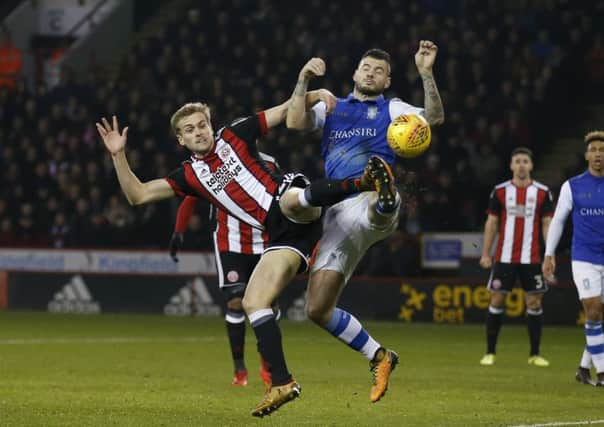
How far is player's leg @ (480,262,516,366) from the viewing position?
14.1 m

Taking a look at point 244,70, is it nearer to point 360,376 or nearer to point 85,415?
point 360,376

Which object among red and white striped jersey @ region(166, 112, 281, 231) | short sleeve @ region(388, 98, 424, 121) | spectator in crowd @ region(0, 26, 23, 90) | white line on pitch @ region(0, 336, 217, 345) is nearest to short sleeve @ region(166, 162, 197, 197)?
red and white striped jersey @ region(166, 112, 281, 231)

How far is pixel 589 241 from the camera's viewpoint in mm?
11664

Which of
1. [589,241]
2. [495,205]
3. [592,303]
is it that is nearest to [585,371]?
[592,303]

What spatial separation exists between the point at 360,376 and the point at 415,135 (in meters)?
4.36

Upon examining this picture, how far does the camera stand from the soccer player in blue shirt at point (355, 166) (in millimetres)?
8898

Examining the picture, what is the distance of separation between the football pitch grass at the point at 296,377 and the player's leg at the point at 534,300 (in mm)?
217

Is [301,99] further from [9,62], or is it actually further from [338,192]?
[9,62]

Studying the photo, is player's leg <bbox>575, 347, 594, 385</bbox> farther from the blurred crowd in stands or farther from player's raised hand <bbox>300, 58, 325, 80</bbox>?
the blurred crowd in stands

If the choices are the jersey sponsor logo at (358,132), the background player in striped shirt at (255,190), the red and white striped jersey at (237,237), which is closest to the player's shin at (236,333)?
the red and white striped jersey at (237,237)

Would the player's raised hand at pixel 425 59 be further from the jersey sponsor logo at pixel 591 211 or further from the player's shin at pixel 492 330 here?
the player's shin at pixel 492 330

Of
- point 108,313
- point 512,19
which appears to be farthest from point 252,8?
point 108,313

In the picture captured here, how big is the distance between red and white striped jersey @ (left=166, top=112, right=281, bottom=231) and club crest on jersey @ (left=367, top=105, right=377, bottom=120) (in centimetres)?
73

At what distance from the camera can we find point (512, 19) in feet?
77.1
